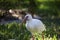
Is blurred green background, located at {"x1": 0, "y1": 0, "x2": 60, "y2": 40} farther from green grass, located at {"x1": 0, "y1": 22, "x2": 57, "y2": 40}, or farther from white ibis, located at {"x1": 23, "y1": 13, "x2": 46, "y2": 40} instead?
white ibis, located at {"x1": 23, "y1": 13, "x2": 46, "y2": 40}

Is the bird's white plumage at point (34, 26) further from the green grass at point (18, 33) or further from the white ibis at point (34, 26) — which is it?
the green grass at point (18, 33)

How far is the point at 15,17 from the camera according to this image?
10.6 m

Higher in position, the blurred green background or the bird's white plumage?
the bird's white plumage

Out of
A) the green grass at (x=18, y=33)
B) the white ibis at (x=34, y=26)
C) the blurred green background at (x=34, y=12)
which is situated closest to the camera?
the white ibis at (x=34, y=26)

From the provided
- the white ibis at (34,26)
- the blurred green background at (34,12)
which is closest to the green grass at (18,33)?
the blurred green background at (34,12)

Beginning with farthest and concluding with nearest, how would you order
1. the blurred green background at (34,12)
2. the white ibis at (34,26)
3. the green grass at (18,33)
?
the blurred green background at (34,12) → the green grass at (18,33) → the white ibis at (34,26)

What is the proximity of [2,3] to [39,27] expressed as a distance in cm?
162

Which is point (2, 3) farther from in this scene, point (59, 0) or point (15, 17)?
point (15, 17)

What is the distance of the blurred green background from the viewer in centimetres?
662

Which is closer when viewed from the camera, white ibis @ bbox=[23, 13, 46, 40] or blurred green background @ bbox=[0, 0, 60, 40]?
white ibis @ bbox=[23, 13, 46, 40]

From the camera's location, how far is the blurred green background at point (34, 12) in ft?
21.7

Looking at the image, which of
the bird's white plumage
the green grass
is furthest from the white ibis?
the green grass

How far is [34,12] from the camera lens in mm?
10297

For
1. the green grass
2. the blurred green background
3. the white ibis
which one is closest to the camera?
the white ibis
